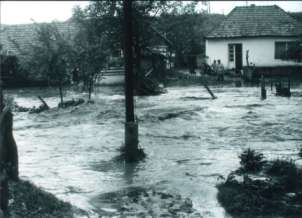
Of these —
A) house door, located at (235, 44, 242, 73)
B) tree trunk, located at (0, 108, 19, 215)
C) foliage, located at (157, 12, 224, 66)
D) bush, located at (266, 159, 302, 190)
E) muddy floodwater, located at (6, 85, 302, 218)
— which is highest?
foliage, located at (157, 12, 224, 66)

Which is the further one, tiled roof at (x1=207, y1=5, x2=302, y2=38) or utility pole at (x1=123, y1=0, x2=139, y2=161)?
tiled roof at (x1=207, y1=5, x2=302, y2=38)

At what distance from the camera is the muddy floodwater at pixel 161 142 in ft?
34.7

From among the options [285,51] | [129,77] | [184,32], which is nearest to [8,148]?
[129,77]

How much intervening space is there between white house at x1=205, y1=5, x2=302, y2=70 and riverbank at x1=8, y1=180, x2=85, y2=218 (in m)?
30.0

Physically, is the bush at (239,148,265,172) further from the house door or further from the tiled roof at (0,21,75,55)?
the tiled roof at (0,21,75,55)

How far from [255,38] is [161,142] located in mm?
23938

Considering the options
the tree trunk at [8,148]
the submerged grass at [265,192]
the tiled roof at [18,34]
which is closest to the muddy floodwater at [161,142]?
the submerged grass at [265,192]

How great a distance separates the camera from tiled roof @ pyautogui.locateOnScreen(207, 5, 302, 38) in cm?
3719

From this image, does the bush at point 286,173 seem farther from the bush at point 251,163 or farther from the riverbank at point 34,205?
the riverbank at point 34,205

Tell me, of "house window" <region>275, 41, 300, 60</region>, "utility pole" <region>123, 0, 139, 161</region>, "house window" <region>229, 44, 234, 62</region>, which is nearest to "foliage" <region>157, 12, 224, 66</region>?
"house window" <region>229, 44, 234, 62</region>

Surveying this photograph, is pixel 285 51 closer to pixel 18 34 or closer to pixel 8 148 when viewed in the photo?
pixel 18 34

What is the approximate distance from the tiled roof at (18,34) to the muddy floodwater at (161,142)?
13028 mm

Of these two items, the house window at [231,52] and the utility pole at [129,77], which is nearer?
the utility pole at [129,77]

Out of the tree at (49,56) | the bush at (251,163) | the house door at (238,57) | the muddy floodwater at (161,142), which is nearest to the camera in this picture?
the bush at (251,163)
